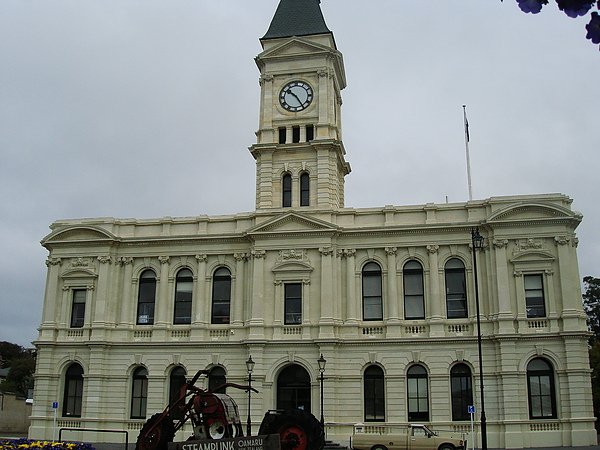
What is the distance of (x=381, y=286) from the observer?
41.9 metres

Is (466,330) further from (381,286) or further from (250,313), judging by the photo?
(250,313)

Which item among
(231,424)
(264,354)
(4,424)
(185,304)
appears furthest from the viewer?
(4,424)

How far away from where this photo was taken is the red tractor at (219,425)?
21.3m

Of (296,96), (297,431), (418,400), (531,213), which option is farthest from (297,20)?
(297,431)

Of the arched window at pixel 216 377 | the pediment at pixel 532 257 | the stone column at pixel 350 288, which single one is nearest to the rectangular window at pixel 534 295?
the pediment at pixel 532 257

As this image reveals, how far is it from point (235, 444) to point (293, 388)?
21509 mm

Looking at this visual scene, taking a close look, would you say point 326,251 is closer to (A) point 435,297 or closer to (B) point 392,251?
(B) point 392,251

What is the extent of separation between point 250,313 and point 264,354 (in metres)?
2.67

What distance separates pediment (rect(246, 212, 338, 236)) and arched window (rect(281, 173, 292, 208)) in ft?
6.99

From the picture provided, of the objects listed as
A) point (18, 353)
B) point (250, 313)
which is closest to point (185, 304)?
point (250, 313)

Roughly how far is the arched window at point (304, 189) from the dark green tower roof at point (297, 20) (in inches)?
383

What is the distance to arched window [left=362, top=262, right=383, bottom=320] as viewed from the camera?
41.8 m

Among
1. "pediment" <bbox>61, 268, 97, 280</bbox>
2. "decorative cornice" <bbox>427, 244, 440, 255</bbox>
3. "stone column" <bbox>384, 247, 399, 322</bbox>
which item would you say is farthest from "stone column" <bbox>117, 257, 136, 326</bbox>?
"decorative cornice" <bbox>427, 244, 440, 255</bbox>

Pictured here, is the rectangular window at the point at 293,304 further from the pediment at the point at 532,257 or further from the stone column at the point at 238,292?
the pediment at the point at 532,257
